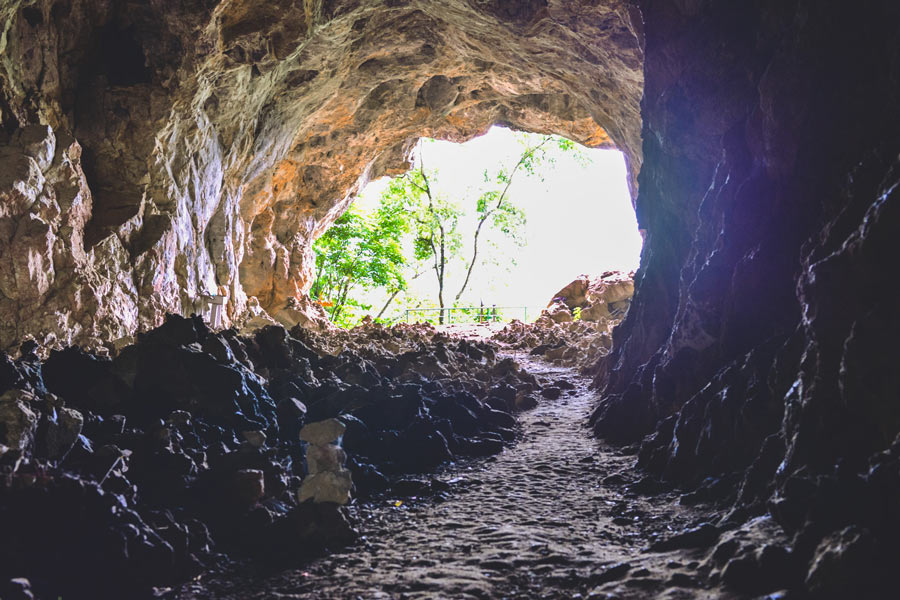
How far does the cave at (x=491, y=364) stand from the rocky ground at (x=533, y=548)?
0.02 meters

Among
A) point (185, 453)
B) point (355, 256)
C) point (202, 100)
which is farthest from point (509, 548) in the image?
point (355, 256)

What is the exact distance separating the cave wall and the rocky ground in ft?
0.80

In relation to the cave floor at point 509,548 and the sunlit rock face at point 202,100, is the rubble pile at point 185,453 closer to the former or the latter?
the cave floor at point 509,548

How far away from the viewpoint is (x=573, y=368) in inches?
396

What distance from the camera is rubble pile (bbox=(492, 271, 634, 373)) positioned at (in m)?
10.9

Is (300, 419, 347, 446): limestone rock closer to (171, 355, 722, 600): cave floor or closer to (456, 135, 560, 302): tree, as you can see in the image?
(171, 355, 722, 600): cave floor

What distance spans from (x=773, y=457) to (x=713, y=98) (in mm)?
2636

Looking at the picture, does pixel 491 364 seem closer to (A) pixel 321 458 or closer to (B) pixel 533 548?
(A) pixel 321 458

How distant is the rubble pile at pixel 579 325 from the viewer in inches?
428

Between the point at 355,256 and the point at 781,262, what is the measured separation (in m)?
23.8

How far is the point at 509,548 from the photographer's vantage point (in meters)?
2.96

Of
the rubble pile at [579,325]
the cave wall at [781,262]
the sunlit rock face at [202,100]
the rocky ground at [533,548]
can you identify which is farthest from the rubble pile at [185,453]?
the rubble pile at [579,325]

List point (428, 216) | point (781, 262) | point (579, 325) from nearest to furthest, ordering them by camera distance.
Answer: point (781, 262) < point (579, 325) < point (428, 216)

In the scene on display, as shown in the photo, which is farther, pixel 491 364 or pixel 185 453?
pixel 491 364
